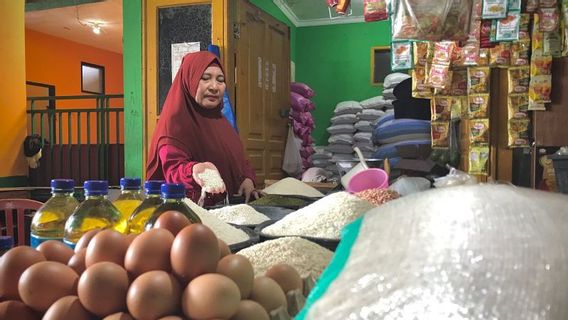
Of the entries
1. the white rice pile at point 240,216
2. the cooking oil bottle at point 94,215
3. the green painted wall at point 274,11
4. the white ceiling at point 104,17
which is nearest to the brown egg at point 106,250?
the cooking oil bottle at point 94,215

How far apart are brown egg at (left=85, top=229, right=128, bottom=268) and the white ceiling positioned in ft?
16.7

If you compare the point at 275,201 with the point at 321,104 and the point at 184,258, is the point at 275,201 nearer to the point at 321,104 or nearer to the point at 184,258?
the point at 184,258

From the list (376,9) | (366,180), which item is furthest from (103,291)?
(376,9)

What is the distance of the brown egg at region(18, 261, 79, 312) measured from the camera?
2.02ft

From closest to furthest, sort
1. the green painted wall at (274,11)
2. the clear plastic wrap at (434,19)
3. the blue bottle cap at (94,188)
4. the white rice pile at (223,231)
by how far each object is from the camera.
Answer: the blue bottle cap at (94,188)
the white rice pile at (223,231)
the clear plastic wrap at (434,19)
the green painted wall at (274,11)

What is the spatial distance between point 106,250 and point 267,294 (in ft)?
0.73

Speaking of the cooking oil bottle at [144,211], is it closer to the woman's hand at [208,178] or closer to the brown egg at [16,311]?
the brown egg at [16,311]

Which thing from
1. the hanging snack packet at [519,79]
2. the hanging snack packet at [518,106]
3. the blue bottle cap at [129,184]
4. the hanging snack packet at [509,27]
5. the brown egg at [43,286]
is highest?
the hanging snack packet at [509,27]

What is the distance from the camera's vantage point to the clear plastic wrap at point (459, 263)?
0.38 meters

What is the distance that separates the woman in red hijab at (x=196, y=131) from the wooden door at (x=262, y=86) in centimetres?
134

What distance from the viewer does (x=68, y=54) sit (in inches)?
312

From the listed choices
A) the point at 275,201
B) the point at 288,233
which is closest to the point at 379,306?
the point at 288,233

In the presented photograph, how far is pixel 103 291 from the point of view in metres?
0.57

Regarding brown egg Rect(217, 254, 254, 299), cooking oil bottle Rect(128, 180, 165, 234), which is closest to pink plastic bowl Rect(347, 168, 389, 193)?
cooking oil bottle Rect(128, 180, 165, 234)
